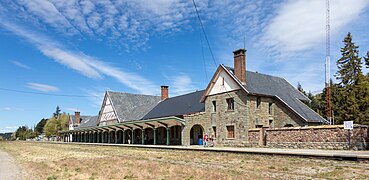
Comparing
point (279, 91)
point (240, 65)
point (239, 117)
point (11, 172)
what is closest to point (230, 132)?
point (239, 117)

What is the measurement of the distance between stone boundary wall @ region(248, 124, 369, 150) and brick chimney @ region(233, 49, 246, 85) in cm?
472

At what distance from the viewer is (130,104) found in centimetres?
5594

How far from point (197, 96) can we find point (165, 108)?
5769 mm

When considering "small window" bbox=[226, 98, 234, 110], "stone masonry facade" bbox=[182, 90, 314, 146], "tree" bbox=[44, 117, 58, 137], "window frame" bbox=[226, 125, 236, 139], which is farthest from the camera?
"tree" bbox=[44, 117, 58, 137]

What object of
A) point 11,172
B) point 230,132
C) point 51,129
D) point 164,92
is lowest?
point 51,129

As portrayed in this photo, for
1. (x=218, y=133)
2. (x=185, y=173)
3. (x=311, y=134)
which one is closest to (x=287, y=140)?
(x=311, y=134)

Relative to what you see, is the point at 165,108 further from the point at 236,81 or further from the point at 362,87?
the point at 362,87

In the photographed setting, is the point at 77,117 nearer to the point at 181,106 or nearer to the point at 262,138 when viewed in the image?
the point at 181,106

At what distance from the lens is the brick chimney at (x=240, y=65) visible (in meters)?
28.5

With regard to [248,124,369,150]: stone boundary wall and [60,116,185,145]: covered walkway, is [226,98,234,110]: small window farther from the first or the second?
[60,116,185,145]: covered walkway

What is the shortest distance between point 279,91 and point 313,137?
10.4m

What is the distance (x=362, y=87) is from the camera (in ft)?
111

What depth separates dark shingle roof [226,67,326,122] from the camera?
28719mm

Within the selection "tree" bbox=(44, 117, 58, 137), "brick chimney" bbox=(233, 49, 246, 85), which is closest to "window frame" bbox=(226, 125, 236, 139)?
"brick chimney" bbox=(233, 49, 246, 85)
